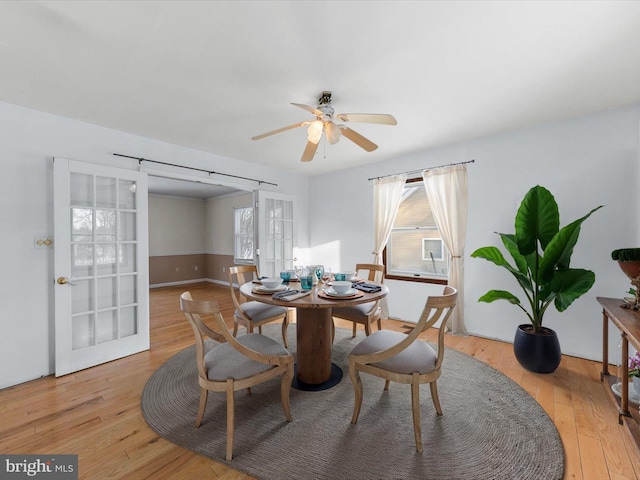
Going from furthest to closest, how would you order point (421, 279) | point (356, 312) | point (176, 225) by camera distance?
point (176, 225), point (421, 279), point (356, 312)

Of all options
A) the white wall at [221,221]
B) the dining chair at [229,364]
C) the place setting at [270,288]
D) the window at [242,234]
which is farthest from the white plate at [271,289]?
the white wall at [221,221]

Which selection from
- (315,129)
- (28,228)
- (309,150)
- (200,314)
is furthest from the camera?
→ (28,228)

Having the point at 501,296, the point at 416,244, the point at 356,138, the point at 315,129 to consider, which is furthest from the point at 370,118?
the point at 416,244

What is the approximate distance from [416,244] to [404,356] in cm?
251

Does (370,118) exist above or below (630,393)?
above

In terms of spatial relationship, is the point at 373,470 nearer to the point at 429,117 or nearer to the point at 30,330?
the point at 429,117

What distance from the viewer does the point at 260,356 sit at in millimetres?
1684

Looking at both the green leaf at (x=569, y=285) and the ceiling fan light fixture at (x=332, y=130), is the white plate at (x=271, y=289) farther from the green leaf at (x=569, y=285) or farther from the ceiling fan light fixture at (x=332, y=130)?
the green leaf at (x=569, y=285)

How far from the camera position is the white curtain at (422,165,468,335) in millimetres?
3455

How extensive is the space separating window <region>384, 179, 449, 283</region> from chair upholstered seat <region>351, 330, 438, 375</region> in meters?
2.07

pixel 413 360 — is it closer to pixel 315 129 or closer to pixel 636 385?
pixel 636 385

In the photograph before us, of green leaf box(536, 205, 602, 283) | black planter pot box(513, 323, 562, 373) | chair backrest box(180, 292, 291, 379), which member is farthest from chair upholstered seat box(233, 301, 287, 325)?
green leaf box(536, 205, 602, 283)

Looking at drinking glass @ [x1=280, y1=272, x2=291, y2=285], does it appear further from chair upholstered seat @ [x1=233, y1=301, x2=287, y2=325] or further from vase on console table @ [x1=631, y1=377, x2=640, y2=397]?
vase on console table @ [x1=631, y1=377, x2=640, y2=397]

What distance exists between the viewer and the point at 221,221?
24.4ft
